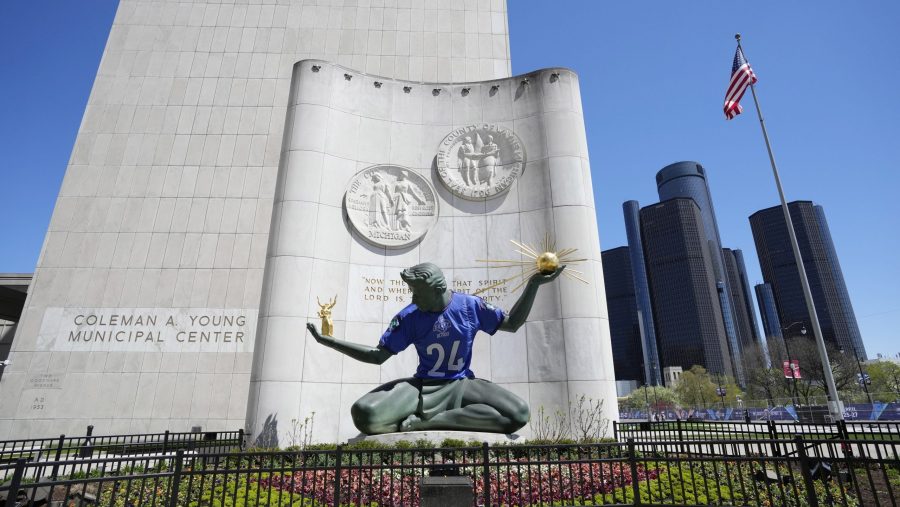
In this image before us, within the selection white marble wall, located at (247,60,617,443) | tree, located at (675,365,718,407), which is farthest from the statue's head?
tree, located at (675,365,718,407)

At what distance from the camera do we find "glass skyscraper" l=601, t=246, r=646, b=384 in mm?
146750

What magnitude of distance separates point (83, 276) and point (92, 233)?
1.82 metres

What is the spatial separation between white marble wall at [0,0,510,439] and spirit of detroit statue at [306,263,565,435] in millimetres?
5110

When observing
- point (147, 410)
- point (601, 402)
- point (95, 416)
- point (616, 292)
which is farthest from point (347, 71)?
point (616, 292)

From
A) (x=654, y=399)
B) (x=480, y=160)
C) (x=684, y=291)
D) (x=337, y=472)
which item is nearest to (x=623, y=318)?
(x=684, y=291)

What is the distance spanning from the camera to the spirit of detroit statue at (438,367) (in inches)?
330

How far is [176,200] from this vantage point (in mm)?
18812

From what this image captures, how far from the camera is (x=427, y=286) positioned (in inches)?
325

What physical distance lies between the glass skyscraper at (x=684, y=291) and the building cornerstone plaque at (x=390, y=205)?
125950 mm

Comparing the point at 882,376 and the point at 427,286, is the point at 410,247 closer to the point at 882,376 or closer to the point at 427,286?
the point at 427,286

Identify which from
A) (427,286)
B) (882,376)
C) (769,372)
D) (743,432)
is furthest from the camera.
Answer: (882,376)

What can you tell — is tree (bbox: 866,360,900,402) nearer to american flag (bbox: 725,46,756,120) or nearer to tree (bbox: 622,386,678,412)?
tree (bbox: 622,386,678,412)

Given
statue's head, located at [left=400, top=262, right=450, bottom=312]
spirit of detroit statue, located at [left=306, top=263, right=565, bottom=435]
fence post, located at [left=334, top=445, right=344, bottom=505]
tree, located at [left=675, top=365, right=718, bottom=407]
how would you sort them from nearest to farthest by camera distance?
fence post, located at [left=334, top=445, right=344, bottom=505]
statue's head, located at [left=400, top=262, right=450, bottom=312]
spirit of detroit statue, located at [left=306, top=263, right=565, bottom=435]
tree, located at [left=675, top=365, right=718, bottom=407]

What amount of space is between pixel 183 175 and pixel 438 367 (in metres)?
16.1
